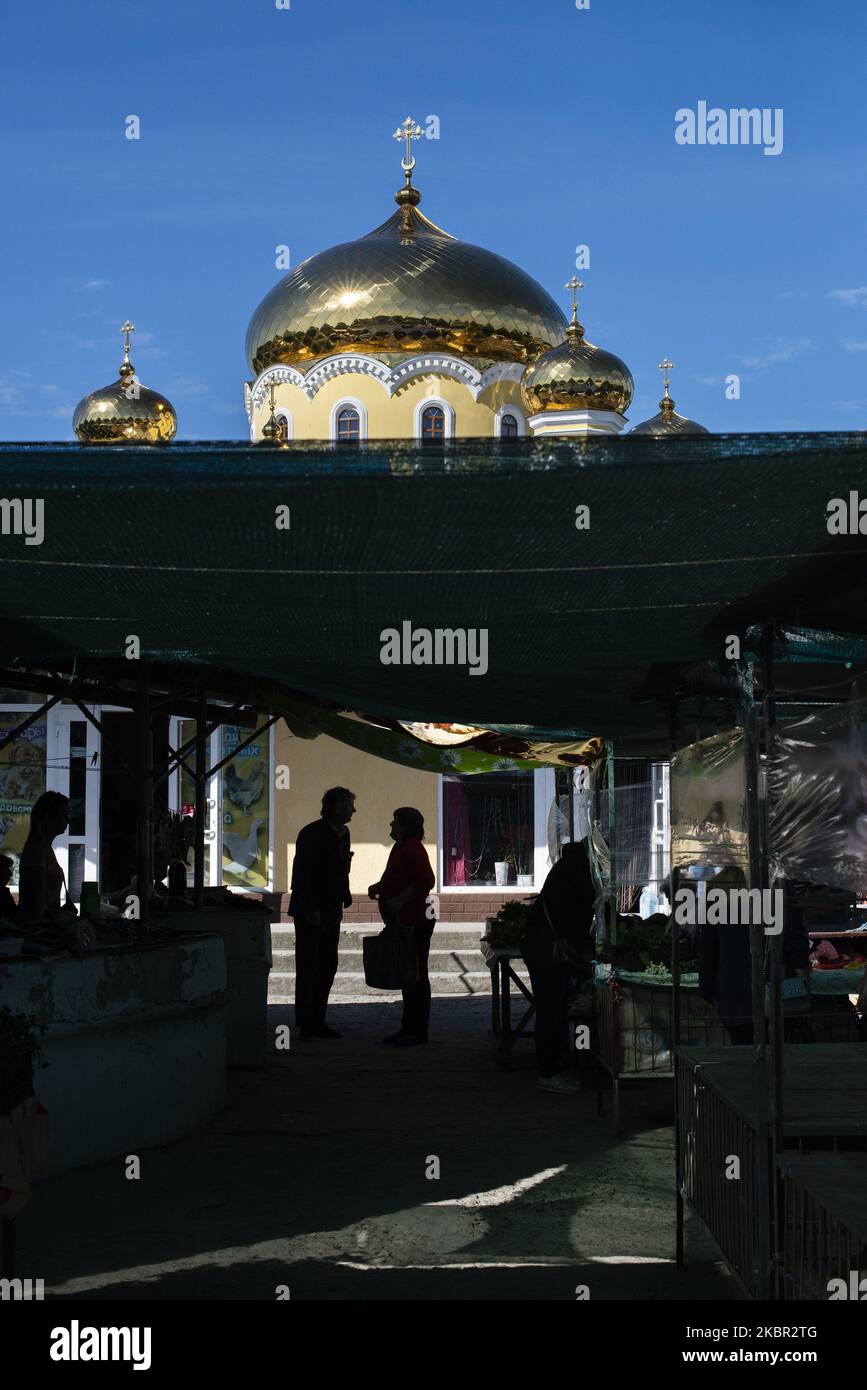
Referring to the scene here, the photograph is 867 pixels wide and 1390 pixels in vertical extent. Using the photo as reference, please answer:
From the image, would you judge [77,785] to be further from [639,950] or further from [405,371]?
[639,950]

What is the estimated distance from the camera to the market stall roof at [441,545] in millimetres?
4676

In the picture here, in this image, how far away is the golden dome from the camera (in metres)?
26.0

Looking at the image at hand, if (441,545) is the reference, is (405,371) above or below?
above

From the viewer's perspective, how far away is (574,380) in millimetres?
25359

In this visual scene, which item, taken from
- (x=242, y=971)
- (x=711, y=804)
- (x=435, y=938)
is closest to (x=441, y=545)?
(x=711, y=804)

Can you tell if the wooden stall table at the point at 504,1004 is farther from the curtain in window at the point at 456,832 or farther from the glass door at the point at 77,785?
the glass door at the point at 77,785

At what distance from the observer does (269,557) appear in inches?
209

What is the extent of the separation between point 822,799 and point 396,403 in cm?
2164

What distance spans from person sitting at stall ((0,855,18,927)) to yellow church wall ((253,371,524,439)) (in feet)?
48.7

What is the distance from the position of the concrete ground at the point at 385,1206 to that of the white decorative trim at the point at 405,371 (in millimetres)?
17357

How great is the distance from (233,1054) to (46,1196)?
377 centimetres

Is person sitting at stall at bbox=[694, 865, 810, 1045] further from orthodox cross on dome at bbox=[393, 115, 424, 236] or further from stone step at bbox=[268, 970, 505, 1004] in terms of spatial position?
orthodox cross on dome at bbox=[393, 115, 424, 236]

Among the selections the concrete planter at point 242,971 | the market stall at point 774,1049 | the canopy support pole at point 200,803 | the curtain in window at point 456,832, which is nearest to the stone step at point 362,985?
the curtain in window at point 456,832
